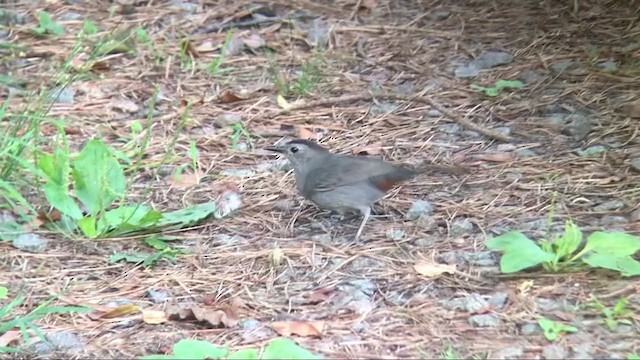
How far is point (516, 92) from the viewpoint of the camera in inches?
191

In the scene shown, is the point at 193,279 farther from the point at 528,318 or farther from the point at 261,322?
the point at 528,318

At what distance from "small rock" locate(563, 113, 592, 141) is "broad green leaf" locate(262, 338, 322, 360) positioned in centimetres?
203

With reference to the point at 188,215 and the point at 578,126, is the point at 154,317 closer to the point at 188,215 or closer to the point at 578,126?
the point at 188,215

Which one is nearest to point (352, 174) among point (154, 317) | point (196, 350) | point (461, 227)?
point (461, 227)

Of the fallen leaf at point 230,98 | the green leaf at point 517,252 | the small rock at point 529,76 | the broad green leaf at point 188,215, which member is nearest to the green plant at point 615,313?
the green leaf at point 517,252

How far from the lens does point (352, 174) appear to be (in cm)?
389

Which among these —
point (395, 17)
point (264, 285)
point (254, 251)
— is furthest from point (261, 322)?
point (395, 17)

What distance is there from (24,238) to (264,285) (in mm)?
988

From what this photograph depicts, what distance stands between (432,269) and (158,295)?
3.02 feet

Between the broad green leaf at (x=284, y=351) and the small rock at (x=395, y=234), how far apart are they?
949 mm

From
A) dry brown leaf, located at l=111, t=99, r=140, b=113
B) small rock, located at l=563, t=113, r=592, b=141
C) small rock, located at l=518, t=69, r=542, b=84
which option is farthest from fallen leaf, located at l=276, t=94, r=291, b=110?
small rock, located at l=563, t=113, r=592, b=141

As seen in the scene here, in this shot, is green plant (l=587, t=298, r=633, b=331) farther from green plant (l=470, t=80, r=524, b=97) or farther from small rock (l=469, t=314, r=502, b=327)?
green plant (l=470, t=80, r=524, b=97)

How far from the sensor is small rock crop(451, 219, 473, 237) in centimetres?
368

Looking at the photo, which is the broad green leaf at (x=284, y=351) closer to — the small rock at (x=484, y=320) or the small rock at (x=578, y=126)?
the small rock at (x=484, y=320)
